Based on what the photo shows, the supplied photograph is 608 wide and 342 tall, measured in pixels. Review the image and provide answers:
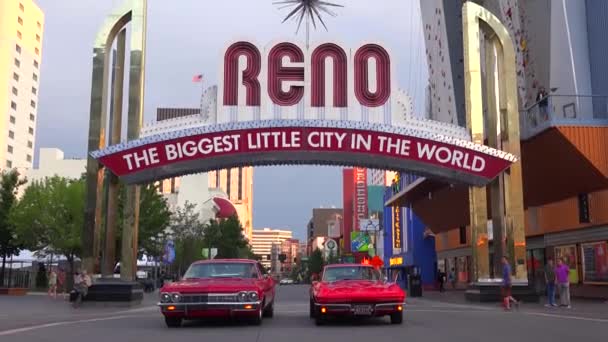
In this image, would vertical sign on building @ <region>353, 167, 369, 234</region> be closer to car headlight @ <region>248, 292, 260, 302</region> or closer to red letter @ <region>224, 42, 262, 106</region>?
red letter @ <region>224, 42, 262, 106</region>

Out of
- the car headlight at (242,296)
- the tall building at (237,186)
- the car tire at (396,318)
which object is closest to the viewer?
the car headlight at (242,296)

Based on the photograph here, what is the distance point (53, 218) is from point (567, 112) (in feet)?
93.7

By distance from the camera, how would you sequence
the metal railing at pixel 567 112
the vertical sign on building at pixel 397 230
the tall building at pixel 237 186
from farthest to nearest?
the tall building at pixel 237 186, the vertical sign on building at pixel 397 230, the metal railing at pixel 567 112

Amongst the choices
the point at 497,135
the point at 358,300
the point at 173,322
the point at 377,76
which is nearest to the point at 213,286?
the point at 173,322

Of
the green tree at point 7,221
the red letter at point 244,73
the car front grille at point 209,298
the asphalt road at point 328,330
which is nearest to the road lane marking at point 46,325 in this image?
the asphalt road at point 328,330

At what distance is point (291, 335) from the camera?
38.4ft

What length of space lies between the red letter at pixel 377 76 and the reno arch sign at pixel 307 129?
35 millimetres

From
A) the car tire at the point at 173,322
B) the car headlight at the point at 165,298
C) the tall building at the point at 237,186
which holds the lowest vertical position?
the car tire at the point at 173,322

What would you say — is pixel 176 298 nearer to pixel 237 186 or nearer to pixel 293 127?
pixel 293 127

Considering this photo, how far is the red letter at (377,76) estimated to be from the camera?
2338cm

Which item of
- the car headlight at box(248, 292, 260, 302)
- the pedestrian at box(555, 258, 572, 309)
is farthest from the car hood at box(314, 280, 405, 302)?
the pedestrian at box(555, 258, 572, 309)

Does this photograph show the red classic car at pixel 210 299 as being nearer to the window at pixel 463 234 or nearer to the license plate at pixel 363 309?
the license plate at pixel 363 309

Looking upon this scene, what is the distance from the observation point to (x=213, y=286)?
42.0ft

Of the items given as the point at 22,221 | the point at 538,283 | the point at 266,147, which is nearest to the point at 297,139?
the point at 266,147
